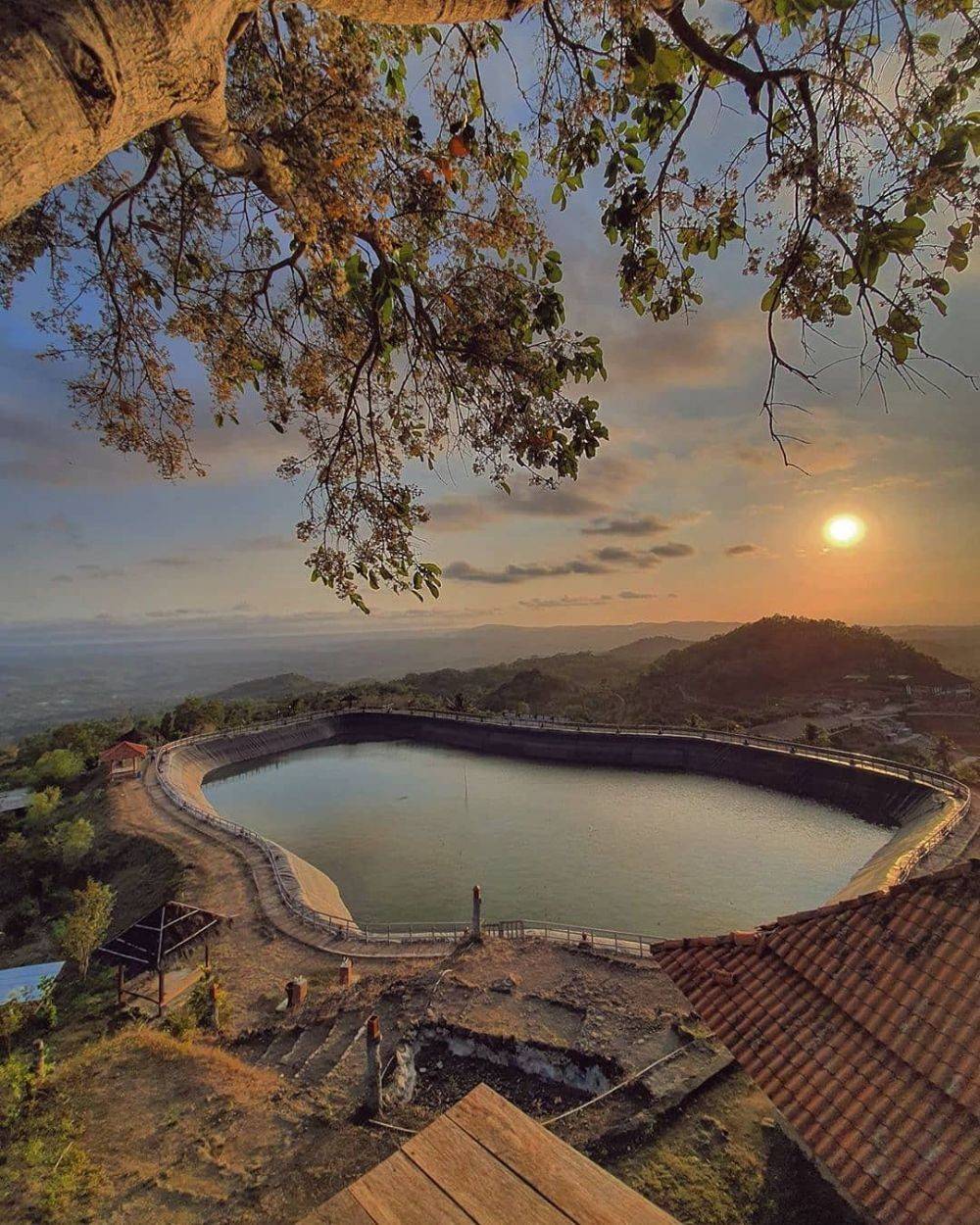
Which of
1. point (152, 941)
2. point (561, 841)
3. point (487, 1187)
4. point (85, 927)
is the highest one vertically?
point (487, 1187)

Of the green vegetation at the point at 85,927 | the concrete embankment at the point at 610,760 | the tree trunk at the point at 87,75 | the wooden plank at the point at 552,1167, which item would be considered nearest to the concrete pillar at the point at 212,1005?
the green vegetation at the point at 85,927

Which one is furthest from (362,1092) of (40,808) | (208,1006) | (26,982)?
(40,808)

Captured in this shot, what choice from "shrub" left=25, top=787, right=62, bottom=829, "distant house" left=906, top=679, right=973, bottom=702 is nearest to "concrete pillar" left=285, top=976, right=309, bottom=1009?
"shrub" left=25, top=787, right=62, bottom=829

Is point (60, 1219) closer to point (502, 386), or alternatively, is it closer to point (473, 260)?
point (502, 386)

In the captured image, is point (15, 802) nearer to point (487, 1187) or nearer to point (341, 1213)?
point (341, 1213)

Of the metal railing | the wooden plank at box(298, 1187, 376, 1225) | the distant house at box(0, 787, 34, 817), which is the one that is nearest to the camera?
the wooden plank at box(298, 1187, 376, 1225)

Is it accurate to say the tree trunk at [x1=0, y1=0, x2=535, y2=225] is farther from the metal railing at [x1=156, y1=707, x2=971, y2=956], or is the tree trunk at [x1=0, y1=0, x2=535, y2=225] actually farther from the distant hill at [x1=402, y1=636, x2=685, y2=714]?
the distant hill at [x1=402, y1=636, x2=685, y2=714]
